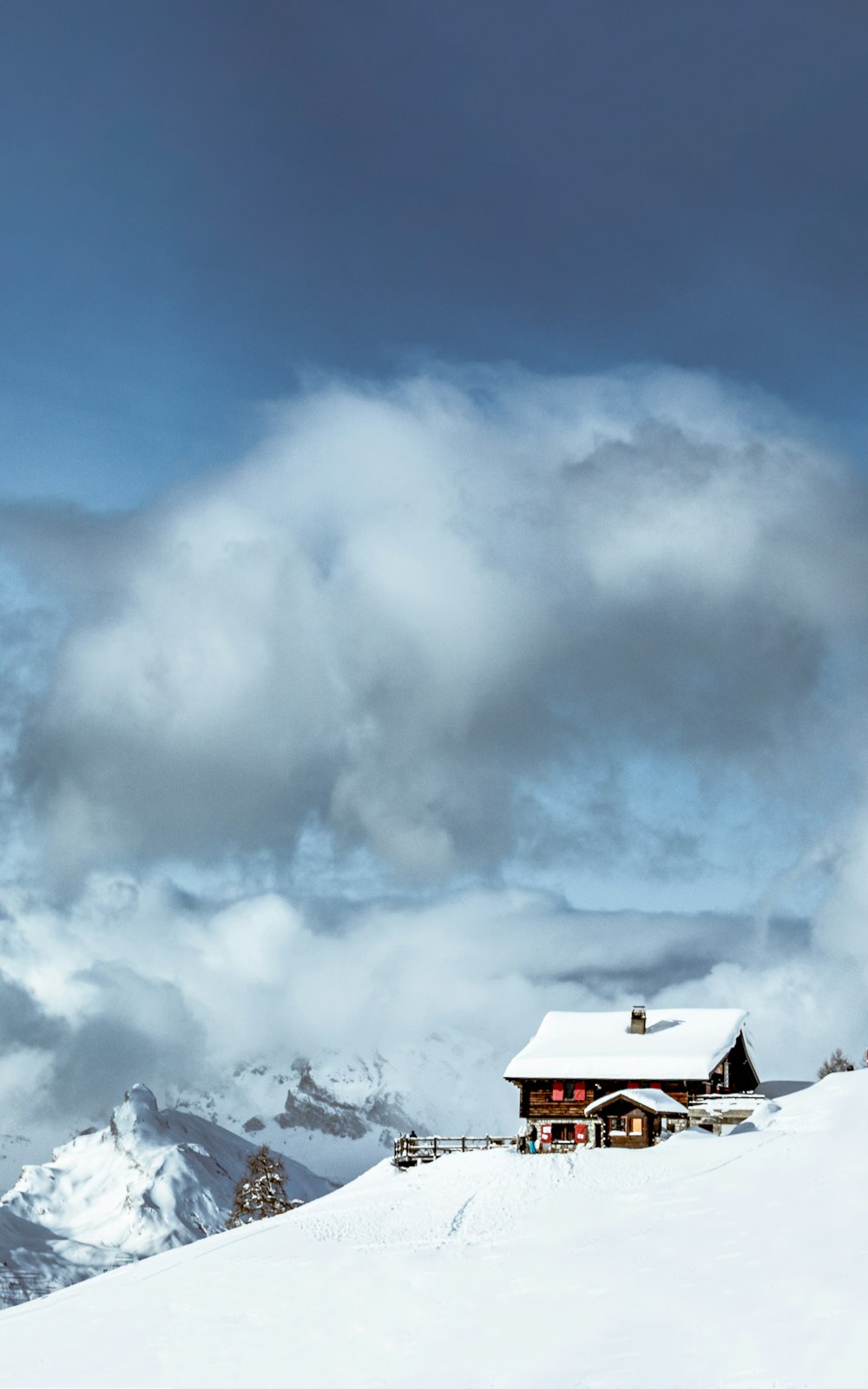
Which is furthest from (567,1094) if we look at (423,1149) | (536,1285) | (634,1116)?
(536,1285)

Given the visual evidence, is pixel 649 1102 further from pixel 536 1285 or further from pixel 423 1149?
pixel 536 1285

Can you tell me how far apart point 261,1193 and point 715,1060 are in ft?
88.1

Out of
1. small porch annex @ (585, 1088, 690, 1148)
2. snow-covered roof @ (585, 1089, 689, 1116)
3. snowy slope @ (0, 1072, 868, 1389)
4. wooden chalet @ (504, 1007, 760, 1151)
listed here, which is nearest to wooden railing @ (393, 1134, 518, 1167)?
wooden chalet @ (504, 1007, 760, 1151)

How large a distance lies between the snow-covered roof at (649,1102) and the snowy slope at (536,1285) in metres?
1.84

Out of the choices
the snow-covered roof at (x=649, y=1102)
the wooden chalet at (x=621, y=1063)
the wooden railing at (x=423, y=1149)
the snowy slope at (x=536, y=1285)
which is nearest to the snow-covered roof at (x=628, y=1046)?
the wooden chalet at (x=621, y=1063)

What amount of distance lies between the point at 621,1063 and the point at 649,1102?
34.7 ft

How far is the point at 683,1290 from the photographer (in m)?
42.3

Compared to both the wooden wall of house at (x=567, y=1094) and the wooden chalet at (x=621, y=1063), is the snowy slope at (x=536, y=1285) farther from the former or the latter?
the wooden wall of house at (x=567, y=1094)

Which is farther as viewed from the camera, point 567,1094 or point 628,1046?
point 628,1046

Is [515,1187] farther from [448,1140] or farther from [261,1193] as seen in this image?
[261,1193]

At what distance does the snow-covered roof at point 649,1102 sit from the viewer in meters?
61.3

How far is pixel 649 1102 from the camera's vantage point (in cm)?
6159

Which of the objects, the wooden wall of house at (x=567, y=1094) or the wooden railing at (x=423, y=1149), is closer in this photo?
the wooden railing at (x=423, y=1149)

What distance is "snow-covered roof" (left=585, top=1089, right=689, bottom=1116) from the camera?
6128 cm
